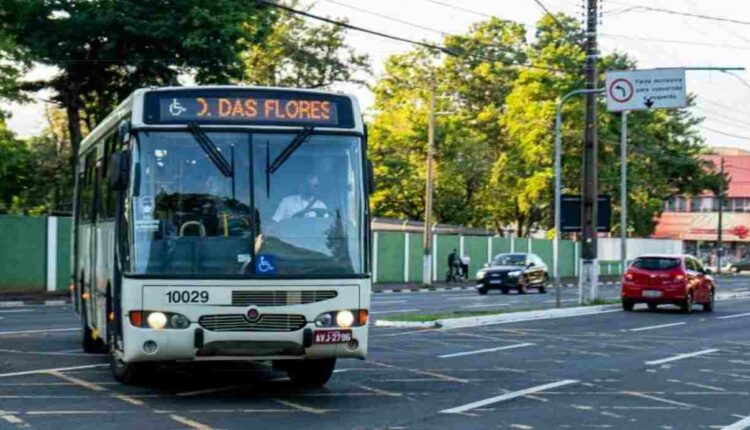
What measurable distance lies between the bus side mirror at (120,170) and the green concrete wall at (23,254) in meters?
24.7

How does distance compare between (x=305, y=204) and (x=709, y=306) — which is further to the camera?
(x=709, y=306)

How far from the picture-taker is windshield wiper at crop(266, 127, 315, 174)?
1211 centimetres

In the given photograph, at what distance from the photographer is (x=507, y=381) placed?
1433 cm

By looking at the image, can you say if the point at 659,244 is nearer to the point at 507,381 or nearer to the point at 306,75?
the point at 306,75

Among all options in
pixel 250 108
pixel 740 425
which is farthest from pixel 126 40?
pixel 740 425

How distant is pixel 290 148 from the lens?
12.2 meters

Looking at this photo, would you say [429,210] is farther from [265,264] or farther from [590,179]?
[265,264]

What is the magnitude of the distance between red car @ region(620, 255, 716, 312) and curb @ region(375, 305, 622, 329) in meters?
0.83

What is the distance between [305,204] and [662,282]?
21.5 metres

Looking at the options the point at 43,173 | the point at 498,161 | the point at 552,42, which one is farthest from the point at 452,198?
the point at 43,173

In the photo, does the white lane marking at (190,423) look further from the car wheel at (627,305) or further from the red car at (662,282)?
the car wheel at (627,305)

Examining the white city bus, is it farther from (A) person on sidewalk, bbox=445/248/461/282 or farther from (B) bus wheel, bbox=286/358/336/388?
(A) person on sidewalk, bbox=445/248/461/282

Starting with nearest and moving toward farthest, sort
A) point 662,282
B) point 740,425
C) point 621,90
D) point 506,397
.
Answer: point 740,425 < point 506,397 < point 662,282 < point 621,90

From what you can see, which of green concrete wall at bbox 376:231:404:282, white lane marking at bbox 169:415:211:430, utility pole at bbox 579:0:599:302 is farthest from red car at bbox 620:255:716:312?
white lane marking at bbox 169:415:211:430
